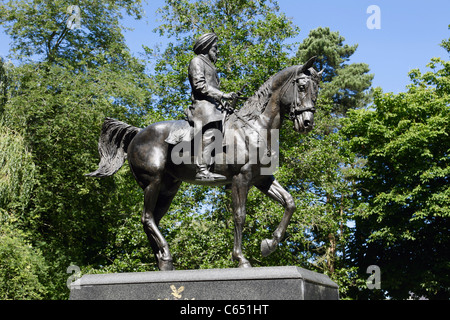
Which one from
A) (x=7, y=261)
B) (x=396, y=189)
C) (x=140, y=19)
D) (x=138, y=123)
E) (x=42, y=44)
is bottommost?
(x=7, y=261)

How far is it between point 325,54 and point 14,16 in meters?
18.2

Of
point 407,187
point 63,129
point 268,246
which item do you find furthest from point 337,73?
point 268,246

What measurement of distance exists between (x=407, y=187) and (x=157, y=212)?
18063 mm

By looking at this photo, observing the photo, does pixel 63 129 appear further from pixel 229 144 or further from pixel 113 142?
pixel 229 144

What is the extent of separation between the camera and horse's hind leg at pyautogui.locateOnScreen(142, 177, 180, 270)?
24.5ft

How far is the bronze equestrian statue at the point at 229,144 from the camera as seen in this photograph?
713 cm

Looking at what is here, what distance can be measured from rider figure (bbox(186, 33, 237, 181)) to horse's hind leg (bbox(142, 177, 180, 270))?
74 cm

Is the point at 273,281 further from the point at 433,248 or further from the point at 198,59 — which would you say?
the point at 433,248

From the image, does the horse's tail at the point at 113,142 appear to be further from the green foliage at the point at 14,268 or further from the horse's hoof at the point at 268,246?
the green foliage at the point at 14,268

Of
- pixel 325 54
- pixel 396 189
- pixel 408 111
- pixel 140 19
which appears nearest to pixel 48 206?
pixel 140 19

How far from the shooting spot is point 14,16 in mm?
24172

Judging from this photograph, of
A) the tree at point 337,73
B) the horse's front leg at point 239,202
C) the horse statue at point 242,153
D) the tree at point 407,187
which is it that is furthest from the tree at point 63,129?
the horse's front leg at point 239,202

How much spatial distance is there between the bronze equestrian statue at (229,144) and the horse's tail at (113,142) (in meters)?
0.29

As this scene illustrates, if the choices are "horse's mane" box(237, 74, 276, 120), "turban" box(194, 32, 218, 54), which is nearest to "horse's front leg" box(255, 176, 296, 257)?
"horse's mane" box(237, 74, 276, 120)
